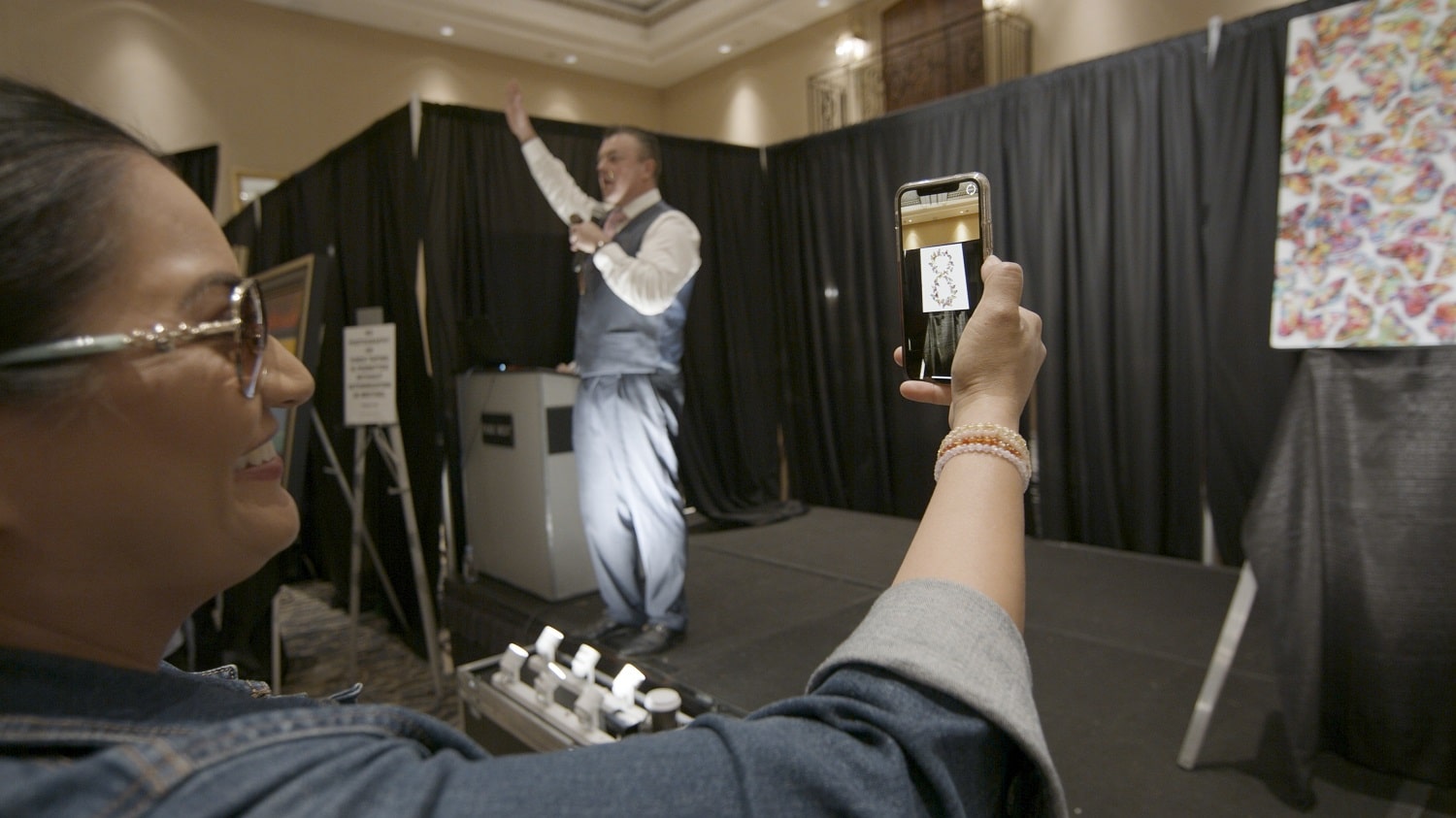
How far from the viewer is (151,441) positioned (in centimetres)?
33

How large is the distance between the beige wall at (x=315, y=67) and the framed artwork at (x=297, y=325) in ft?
8.25

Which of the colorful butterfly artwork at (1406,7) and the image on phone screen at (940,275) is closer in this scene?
the image on phone screen at (940,275)

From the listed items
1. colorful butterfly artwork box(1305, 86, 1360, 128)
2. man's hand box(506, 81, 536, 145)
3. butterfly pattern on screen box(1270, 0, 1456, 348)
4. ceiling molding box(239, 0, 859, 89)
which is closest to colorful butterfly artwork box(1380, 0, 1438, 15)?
butterfly pattern on screen box(1270, 0, 1456, 348)

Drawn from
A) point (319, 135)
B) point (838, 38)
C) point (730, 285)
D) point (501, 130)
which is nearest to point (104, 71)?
point (319, 135)

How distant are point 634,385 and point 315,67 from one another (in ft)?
13.9

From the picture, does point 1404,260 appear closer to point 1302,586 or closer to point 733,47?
point 1302,586

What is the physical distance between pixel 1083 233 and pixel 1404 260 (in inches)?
57.3

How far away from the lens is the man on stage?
208 cm

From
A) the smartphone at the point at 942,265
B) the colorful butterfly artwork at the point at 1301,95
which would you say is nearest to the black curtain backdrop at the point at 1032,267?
the colorful butterfly artwork at the point at 1301,95

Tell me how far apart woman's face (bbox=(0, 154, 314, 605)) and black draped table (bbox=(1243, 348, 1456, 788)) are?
1.55m

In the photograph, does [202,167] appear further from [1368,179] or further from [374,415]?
[1368,179]

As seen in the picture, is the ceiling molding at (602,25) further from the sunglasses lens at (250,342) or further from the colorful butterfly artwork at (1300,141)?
the sunglasses lens at (250,342)

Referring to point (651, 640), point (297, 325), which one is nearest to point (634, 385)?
point (651, 640)

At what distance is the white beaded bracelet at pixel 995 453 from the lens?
0.42 meters
